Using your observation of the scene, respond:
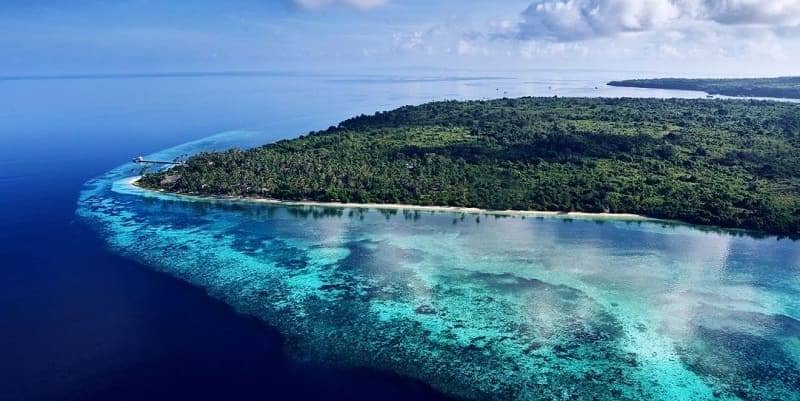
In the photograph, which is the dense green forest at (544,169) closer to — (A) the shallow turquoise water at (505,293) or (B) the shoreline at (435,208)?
(B) the shoreline at (435,208)

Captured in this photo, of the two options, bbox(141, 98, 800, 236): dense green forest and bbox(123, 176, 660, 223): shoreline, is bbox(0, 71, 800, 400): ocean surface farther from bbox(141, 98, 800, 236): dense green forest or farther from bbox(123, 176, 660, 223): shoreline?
bbox(141, 98, 800, 236): dense green forest

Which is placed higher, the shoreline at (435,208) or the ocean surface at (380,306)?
the shoreline at (435,208)

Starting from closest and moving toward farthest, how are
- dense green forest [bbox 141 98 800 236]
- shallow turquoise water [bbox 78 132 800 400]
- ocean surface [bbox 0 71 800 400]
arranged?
ocean surface [bbox 0 71 800 400] < shallow turquoise water [bbox 78 132 800 400] < dense green forest [bbox 141 98 800 236]

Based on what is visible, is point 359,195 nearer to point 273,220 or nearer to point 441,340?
point 273,220

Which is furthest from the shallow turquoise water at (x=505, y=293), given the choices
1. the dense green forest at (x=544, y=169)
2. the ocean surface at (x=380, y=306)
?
the dense green forest at (x=544, y=169)

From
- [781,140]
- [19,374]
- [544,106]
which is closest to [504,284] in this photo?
[19,374]

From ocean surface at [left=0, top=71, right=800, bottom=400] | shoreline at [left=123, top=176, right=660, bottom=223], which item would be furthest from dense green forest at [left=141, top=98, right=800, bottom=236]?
ocean surface at [left=0, top=71, right=800, bottom=400]
